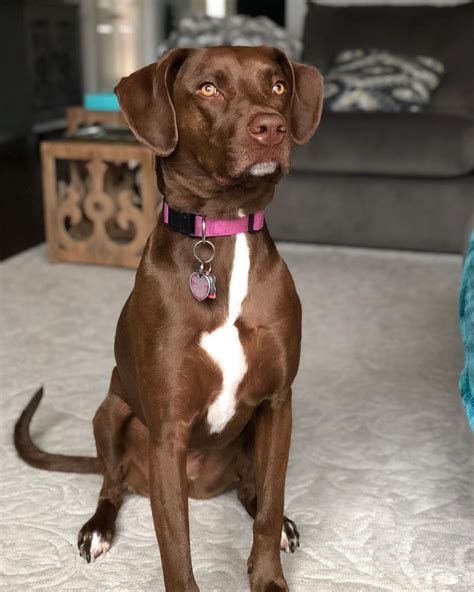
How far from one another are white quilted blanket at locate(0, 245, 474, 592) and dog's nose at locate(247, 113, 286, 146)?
2.60ft

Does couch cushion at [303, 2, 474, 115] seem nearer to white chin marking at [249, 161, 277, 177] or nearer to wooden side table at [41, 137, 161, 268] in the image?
wooden side table at [41, 137, 161, 268]

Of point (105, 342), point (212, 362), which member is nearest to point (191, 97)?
point (212, 362)

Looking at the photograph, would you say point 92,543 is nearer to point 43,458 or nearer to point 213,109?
point 43,458

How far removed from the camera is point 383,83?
12.9 ft

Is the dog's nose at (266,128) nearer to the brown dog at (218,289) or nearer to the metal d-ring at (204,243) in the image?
the brown dog at (218,289)

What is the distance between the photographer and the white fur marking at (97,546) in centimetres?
160

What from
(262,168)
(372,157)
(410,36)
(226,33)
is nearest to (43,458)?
(262,168)

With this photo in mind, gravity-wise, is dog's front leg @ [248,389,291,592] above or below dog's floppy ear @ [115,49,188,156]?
below

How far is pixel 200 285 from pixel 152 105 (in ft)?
0.95

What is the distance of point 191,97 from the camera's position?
133cm

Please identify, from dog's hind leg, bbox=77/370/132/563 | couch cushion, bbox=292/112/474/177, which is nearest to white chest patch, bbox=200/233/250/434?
dog's hind leg, bbox=77/370/132/563

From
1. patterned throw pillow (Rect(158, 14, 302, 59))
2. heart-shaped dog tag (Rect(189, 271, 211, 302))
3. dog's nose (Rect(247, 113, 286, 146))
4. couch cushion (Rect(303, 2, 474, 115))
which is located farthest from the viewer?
patterned throw pillow (Rect(158, 14, 302, 59))

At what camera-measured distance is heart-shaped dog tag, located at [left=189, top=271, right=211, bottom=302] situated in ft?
4.40

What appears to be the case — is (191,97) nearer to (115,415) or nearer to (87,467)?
(115,415)
